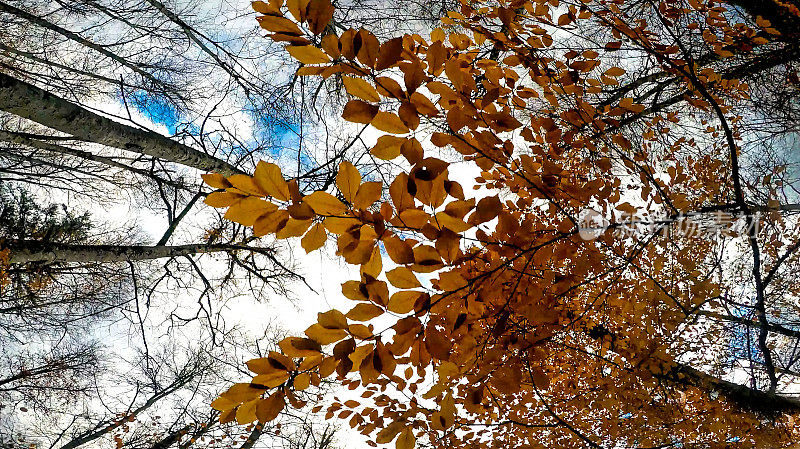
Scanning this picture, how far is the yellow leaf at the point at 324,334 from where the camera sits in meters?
0.76

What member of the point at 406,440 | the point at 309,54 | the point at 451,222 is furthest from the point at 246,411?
the point at 309,54

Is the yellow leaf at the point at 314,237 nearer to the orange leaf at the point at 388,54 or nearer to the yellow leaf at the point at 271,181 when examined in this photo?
the yellow leaf at the point at 271,181

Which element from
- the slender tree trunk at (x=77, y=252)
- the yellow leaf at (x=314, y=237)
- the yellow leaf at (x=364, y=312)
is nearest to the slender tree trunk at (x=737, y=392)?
the yellow leaf at (x=364, y=312)

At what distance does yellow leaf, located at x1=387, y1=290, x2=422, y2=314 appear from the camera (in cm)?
81

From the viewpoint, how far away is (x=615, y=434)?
594 cm

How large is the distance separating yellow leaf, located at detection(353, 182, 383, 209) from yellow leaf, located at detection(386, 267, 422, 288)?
169mm

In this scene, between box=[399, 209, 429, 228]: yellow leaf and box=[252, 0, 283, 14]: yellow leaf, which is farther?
box=[399, 209, 429, 228]: yellow leaf

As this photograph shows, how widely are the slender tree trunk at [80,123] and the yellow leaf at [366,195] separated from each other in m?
1.78

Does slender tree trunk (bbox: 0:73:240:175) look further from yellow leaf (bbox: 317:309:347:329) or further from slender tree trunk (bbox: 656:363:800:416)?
slender tree trunk (bbox: 656:363:800:416)

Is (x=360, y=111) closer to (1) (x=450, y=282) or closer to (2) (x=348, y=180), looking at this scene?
(2) (x=348, y=180)

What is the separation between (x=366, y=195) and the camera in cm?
73

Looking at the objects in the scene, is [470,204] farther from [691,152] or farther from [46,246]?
[691,152]

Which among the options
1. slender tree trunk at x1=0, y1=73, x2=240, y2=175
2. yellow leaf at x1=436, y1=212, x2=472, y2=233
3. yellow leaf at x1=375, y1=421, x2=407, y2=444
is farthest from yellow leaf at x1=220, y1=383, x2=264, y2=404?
slender tree trunk at x1=0, y1=73, x2=240, y2=175

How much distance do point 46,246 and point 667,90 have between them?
8.72 m
